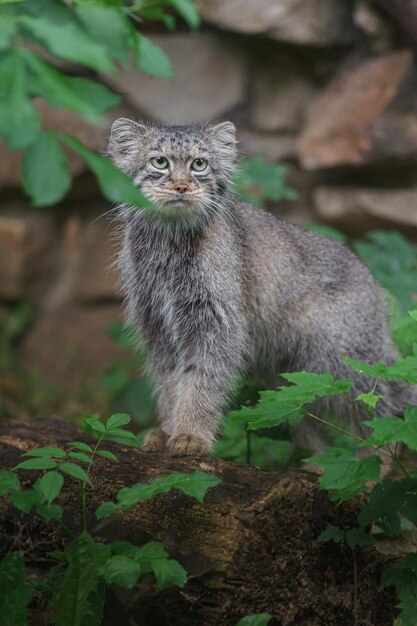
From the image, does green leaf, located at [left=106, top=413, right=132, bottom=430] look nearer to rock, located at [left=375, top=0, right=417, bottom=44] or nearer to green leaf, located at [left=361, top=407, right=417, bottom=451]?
green leaf, located at [left=361, top=407, right=417, bottom=451]

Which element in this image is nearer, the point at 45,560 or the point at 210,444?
the point at 45,560

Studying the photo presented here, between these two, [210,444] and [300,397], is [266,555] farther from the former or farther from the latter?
[210,444]

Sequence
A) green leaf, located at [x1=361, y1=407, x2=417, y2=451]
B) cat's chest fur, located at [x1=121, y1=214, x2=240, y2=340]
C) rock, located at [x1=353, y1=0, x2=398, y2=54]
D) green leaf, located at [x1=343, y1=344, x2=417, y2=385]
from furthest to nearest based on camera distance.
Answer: rock, located at [x1=353, y1=0, x2=398, y2=54] < cat's chest fur, located at [x1=121, y1=214, x2=240, y2=340] < green leaf, located at [x1=343, y1=344, x2=417, y2=385] < green leaf, located at [x1=361, y1=407, x2=417, y2=451]

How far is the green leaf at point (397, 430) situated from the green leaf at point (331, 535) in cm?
70

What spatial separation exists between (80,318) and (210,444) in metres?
4.70

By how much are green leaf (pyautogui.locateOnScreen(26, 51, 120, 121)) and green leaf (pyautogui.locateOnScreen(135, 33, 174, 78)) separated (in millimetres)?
545

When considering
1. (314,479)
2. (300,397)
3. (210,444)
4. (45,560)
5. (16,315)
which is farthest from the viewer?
(16,315)

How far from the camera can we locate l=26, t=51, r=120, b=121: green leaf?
76.4 inches

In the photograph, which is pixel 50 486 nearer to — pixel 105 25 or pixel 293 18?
pixel 105 25

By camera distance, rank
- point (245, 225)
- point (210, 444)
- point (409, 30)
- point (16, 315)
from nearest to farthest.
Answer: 1. point (210, 444)
2. point (245, 225)
3. point (409, 30)
4. point (16, 315)

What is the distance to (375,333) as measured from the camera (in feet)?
17.4

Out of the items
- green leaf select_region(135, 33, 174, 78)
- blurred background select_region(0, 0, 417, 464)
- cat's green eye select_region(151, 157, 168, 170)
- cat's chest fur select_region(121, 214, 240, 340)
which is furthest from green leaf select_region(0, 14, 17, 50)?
blurred background select_region(0, 0, 417, 464)

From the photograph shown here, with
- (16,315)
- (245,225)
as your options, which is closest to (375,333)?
(245,225)

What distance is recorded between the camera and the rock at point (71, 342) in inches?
353
